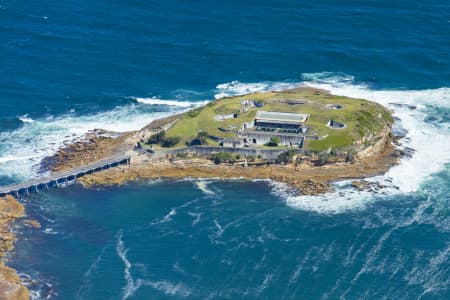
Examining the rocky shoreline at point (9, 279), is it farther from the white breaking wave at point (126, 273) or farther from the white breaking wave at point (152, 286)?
the white breaking wave at point (152, 286)

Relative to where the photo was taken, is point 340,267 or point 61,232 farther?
point 61,232

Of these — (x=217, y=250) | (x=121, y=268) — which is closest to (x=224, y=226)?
(x=217, y=250)

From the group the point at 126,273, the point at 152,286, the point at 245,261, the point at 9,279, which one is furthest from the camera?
the point at 245,261

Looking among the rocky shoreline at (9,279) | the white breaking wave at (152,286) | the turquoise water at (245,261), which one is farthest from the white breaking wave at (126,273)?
the rocky shoreline at (9,279)

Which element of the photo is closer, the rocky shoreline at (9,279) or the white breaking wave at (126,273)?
the rocky shoreline at (9,279)

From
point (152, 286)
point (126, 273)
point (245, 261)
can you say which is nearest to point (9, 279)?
point (126, 273)

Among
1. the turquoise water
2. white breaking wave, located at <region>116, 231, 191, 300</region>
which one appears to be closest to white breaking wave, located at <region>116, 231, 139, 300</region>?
white breaking wave, located at <region>116, 231, 191, 300</region>

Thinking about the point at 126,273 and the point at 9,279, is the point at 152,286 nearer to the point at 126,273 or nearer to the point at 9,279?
the point at 126,273

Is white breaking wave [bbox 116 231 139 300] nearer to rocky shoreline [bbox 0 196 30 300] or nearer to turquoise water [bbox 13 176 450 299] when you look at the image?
turquoise water [bbox 13 176 450 299]

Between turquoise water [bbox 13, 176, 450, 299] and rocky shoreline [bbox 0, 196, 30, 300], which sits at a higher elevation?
A: turquoise water [bbox 13, 176, 450, 299]

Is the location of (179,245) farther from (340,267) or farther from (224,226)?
(340,267)
